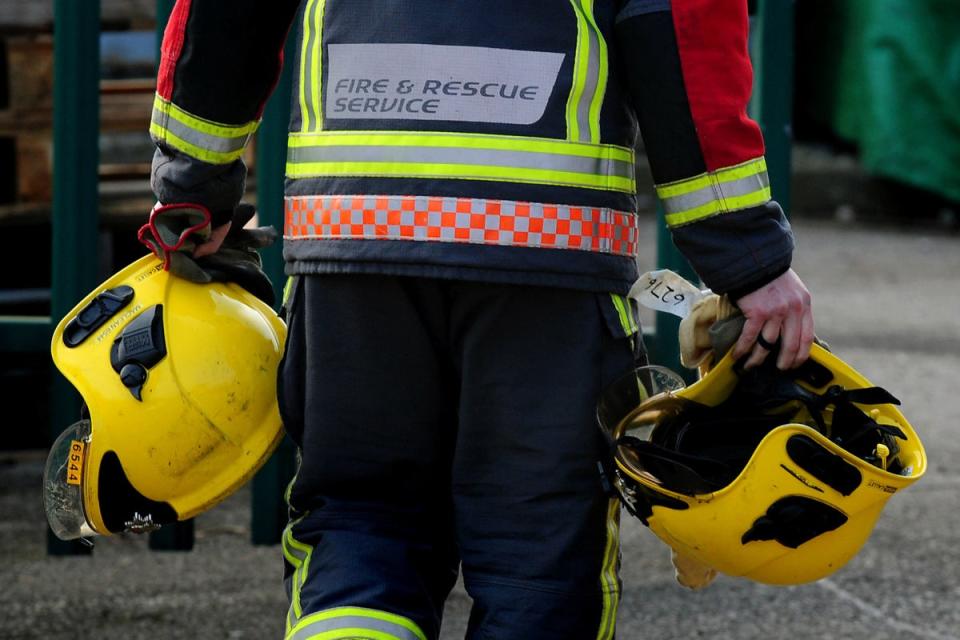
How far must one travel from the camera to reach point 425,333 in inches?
91.4

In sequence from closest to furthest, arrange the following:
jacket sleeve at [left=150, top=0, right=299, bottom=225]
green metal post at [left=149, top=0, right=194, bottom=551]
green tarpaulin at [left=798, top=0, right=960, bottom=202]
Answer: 1. jacket sleeve at [left=150, top=0, right=299, bottom=225]
2. green metal post at [left=149, top=0, right=194, bottom=551]
3. green tarpaulin at [left=798, top=0, right=960, bottom=202]

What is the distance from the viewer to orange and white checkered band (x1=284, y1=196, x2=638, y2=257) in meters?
2.24

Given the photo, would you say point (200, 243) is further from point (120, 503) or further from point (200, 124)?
point (120, 503)

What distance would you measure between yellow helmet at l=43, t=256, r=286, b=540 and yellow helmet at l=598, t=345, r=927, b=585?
603 millimetres

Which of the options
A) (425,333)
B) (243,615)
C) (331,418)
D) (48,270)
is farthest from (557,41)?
(48,270)

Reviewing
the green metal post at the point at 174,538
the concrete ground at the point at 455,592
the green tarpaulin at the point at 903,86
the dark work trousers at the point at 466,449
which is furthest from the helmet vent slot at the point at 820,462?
the green tarpaulin at the point at 903,86

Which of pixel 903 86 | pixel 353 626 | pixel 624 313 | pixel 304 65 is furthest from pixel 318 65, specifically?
pixel 903 86

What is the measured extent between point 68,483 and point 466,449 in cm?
65

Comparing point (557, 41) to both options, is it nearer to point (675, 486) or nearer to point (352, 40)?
point (352, 40)

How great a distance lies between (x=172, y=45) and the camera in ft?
7.95

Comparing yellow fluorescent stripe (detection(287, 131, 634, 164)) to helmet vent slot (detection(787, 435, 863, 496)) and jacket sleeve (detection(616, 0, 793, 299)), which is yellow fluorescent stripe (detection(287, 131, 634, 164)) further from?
helmet vent slot (detection(787, 435, 863, 496))

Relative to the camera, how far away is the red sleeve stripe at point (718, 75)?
2.16 metres

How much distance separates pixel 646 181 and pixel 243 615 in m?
7.34

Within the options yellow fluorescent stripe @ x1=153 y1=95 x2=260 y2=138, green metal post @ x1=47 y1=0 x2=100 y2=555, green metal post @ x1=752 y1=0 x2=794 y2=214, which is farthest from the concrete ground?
yellow fluorescent stripe @ x1=153 y1=95 x2=260 y2=138
